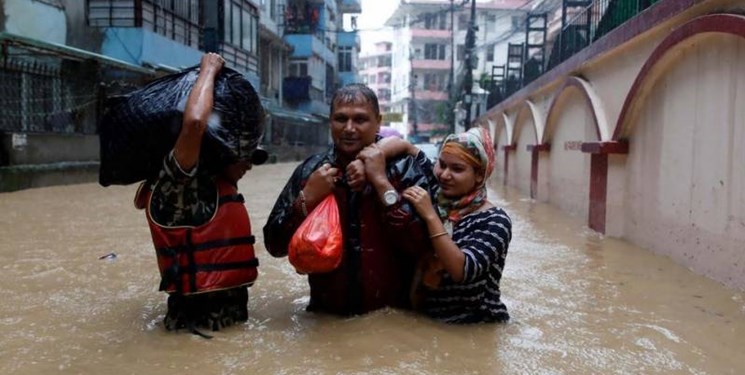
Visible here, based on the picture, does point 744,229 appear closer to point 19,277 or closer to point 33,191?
point 19,277

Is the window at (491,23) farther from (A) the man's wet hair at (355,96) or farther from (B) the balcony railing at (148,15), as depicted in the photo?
(A) the man's wet hair at (355,96)

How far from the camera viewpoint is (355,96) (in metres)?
2.84

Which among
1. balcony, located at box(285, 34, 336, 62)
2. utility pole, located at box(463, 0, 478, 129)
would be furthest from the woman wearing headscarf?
balcony, located at box(285, 34, 336, 62)

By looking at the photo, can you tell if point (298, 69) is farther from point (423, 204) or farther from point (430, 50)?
point (423, 204)

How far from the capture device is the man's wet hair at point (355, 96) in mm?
2836

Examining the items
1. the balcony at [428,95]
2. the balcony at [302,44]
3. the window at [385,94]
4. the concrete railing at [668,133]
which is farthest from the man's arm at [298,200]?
the window at [385,94]

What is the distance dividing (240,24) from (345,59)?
24.7m

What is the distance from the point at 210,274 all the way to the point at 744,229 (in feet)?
11.6

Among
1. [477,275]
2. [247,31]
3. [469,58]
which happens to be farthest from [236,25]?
[477,275]

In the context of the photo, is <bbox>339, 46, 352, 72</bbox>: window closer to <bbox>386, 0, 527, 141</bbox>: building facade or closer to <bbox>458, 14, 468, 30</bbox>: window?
<bbox>386, 0, 527, 141</bbox>: building facade

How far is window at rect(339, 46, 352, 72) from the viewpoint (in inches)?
1814

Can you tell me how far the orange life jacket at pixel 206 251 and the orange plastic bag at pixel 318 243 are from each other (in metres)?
0.36

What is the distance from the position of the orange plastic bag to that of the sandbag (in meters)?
0.49

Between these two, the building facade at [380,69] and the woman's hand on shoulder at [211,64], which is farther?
the building facade at [380,69]
